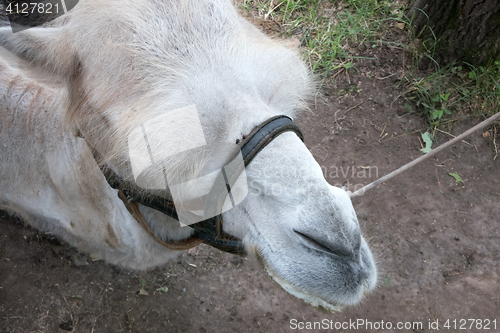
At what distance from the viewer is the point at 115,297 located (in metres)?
2.68

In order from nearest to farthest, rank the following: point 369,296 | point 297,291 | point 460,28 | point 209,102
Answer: point 209,102 → point 297,291 → point 369,296 → point 460,28

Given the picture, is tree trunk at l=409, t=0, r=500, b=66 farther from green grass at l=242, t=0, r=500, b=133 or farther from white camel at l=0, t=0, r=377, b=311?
white camel at l=0, t=0, r=377, b=311

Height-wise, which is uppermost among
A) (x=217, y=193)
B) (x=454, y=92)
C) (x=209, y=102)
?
(x=209, y=102)

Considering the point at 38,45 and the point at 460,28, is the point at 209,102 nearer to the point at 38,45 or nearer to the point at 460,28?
the point at 38,45

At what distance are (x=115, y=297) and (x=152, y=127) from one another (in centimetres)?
207

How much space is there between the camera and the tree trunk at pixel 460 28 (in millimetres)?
3211

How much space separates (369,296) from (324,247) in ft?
5.16

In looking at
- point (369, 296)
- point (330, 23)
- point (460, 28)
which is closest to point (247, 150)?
point (369, 296)

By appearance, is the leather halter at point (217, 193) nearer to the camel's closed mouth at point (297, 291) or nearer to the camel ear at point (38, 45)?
the camel's closed mouth at point (297, 291)

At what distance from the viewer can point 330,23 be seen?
3.85m

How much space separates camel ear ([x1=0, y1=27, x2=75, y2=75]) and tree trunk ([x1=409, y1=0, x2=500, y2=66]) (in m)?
3.58

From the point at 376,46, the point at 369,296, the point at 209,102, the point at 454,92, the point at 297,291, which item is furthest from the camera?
the point at 376,46

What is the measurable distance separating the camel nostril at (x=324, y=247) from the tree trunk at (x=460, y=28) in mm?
3228

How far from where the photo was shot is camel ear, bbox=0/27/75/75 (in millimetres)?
1386
